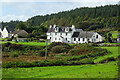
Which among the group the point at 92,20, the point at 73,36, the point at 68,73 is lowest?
the point at 68,73

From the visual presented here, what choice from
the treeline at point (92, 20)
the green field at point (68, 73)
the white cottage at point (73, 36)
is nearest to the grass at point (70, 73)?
the green field at point (68, 73)

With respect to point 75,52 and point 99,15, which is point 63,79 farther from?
point 99,15

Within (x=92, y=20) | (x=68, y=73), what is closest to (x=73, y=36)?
(x=68, y=73)

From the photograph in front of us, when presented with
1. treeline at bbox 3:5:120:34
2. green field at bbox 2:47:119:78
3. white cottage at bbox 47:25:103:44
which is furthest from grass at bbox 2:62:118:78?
treeline at bbox 3:5:120:34

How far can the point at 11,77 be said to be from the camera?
1409cm

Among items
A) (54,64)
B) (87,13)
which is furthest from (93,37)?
(87,13)

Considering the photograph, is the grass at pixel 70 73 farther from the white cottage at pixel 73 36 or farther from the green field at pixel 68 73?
the white cottage at pixel 73 36

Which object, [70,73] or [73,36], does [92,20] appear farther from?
[70,73]

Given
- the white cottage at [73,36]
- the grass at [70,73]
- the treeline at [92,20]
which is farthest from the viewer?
the treeline at [92,20]

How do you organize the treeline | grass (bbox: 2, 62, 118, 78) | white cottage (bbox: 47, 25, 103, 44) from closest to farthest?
grass (bbox: 2, 62, 118, 78), white cottage (bbox: 47, 25, 103, 44), the treeline

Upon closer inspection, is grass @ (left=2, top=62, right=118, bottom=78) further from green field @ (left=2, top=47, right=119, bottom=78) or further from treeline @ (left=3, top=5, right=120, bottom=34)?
treeline @ (left=3, top=5, right=120, bottom=34)

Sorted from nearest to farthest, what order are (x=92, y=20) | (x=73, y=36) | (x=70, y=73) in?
(x=70, y=73) → (x=73, y=36) → (x=92, y=20)

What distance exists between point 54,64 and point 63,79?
8.04 meters

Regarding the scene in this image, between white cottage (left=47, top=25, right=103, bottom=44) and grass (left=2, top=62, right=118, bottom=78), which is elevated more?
white cottage (left=47, top=25, right=103, bottom=44)
